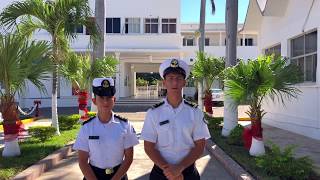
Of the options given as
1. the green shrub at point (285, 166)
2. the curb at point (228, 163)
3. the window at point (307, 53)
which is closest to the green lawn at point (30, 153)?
the curb at point (228, 163)

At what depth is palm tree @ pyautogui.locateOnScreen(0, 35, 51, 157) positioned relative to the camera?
8.18m

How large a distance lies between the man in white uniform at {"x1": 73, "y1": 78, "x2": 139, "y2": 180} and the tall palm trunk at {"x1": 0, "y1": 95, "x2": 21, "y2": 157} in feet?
17.1

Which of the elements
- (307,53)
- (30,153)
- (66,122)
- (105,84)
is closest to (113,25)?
(66,122)

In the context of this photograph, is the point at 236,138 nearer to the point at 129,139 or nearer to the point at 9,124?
the point at 9,124

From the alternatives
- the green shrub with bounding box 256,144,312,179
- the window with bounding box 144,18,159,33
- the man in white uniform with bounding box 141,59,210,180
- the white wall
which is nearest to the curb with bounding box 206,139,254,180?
the green shrub with bounding box 256,144,312,179

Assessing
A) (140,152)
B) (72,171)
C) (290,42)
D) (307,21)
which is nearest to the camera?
(72,171)

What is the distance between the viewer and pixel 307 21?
1244 centimetres

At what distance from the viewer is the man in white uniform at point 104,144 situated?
3.72m

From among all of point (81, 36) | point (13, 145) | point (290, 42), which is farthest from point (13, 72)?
point (81, 36)

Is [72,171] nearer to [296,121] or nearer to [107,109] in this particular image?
[107,109]

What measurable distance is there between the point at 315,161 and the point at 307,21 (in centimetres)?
536

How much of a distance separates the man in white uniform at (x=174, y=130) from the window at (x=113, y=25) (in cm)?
2692

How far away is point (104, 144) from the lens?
3725 mm

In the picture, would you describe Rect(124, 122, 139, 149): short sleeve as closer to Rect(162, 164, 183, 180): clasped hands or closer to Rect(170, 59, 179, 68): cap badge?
Rect(162, 164, 183, 180): clasped hands
